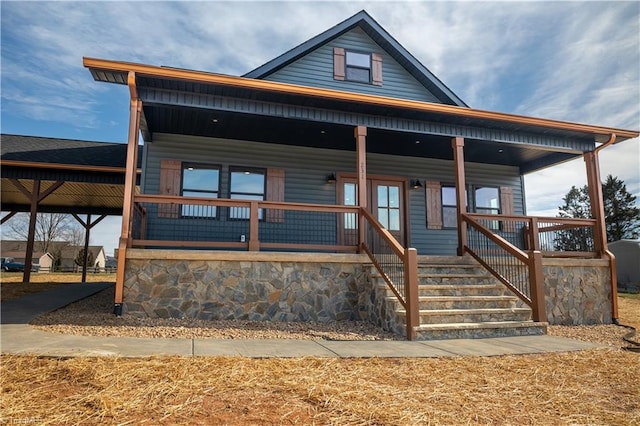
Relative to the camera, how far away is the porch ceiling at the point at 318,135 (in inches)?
310

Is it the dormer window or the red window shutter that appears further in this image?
the red window shutter

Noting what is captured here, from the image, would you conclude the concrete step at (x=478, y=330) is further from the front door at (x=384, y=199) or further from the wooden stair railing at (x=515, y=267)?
the front door at (x=384, y=199)

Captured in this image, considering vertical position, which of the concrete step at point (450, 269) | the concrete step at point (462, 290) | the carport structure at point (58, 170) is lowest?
the concrete step at point (462, 290)

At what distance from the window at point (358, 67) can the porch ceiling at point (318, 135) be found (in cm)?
199

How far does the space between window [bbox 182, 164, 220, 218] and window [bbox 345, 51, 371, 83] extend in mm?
4256

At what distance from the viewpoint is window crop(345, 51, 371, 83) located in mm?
10445

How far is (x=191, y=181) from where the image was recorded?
9.13m

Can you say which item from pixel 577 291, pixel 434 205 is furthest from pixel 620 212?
pixel 577 291

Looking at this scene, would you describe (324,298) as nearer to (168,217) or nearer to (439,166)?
(168,217)

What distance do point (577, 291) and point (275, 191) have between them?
21.7ft

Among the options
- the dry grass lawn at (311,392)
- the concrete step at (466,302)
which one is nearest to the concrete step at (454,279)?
the concrete step at (466,302)

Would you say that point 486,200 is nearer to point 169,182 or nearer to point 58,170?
point 169,182

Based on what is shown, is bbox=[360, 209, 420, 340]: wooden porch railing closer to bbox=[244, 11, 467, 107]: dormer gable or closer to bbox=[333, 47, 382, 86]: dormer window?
bbox=[244, 11, 467, 107]: dormer gable

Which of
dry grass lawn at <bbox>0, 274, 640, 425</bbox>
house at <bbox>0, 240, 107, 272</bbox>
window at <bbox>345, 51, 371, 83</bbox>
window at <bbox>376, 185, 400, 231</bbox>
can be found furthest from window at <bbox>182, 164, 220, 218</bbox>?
house at <bbox>0, 240, 107, 272</bbox>
